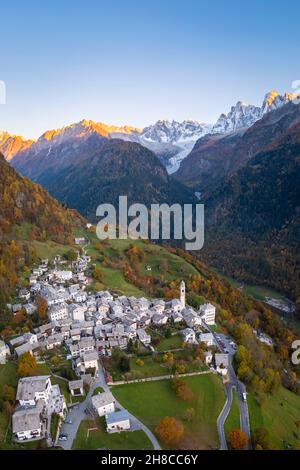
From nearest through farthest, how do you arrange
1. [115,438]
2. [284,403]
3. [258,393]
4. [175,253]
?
[115,438]
[258,393]
[284,403]
[175,253]

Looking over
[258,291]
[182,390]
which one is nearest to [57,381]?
[182,390]

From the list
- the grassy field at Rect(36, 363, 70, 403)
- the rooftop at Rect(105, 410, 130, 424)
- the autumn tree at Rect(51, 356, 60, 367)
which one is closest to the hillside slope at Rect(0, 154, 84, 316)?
the autumn tree at Rect(51, 356, 60, 367)

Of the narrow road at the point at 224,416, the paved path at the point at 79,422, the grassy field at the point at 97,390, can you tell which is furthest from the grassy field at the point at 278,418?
the grassy field at the point at 97,390

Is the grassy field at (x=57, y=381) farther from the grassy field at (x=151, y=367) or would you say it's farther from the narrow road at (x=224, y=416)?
the narrow road at (x=224, y=416)

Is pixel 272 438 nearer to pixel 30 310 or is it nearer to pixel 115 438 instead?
pixel 115 438

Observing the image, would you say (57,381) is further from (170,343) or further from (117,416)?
(170,343)

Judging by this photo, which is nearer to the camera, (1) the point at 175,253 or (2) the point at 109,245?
(2) the point at 109,245

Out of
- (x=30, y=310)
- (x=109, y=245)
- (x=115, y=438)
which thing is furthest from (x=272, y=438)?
(x=109, y=245)
